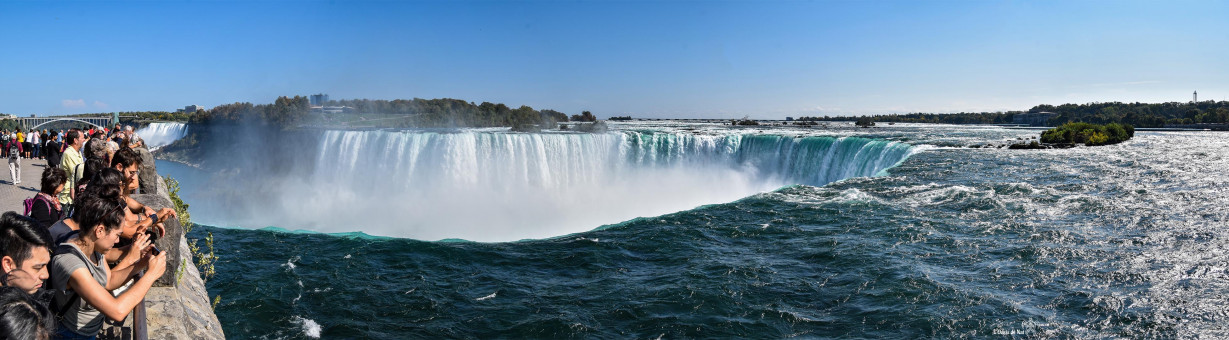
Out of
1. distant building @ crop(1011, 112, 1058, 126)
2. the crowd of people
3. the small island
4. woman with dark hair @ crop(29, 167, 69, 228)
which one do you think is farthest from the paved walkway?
distant building @ crop(1011, 112, 1058, 126)

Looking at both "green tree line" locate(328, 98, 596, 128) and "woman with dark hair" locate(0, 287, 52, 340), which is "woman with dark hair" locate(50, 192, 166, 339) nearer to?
"woman with dark hair" locate(0, 287, 52, 340)

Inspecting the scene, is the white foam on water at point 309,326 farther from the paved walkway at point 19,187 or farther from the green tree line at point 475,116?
the green tree line at point 475,116

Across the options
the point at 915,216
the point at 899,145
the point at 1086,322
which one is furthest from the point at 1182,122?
the point at 1086,322

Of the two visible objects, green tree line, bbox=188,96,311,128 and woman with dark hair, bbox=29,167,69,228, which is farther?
green tree line, bbox=188,96,311,128

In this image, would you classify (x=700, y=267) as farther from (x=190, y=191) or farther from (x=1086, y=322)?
(x=190, y=191)

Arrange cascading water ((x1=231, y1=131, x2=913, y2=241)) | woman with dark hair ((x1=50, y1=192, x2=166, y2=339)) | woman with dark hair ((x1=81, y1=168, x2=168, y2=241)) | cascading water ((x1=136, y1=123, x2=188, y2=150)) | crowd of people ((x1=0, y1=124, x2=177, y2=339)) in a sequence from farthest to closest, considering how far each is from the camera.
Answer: cascading water ((x1=136, y1=123, x2=188, y2=150))
cascading water ((x1=231, y1=131, x2=913, y2=241))
woman with dark hair ((x1=81, y1=168, x2=168, y2=241))
woman with dark hair ((x1=50, y1=192, x2=166, y2=339))
crowd of people ((x1=0, y1=124, x2=177, y2=339))

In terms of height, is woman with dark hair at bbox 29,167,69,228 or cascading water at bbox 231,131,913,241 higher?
woman with dark hair at bbox 29,167,69,228

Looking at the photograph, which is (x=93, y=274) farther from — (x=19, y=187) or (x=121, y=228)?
(x=19, y=187)

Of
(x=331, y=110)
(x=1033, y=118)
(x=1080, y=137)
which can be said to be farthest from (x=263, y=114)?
(x=1033, y=118)
